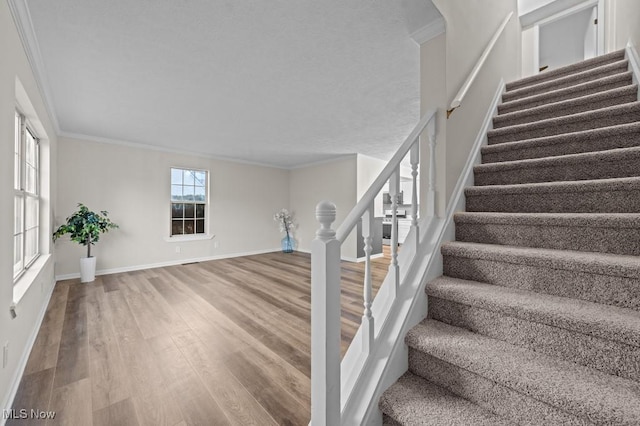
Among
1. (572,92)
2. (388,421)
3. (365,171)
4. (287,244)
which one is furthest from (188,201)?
(572,92)

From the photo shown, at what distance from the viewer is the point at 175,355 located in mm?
2062

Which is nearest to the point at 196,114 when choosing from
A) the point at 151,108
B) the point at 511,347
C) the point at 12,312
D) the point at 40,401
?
the point at 151,108

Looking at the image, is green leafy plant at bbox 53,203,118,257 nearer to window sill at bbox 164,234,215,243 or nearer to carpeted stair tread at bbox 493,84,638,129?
window sill at bbox 164,234,215,243

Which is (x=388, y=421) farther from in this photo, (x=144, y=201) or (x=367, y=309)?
(x=144, y=201)

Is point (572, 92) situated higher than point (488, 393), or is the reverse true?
point (572, 92)

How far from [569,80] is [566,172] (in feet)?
5.24

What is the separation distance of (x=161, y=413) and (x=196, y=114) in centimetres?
313

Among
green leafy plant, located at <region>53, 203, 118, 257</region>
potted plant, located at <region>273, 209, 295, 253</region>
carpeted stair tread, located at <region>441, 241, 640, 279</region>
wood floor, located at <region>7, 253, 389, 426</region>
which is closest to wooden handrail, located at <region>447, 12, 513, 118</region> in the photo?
carpeted stair tread, located at <region>441, 241, 640, 279</region>

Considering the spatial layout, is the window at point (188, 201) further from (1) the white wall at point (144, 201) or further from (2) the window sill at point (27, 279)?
(2) the window sill at point (27, 279)

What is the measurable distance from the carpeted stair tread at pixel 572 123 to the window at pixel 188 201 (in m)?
5.28

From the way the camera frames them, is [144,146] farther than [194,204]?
No

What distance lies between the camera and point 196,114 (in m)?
3.42

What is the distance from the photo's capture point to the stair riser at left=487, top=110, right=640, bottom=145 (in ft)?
6.05

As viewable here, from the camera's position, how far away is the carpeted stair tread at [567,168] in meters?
1.54
